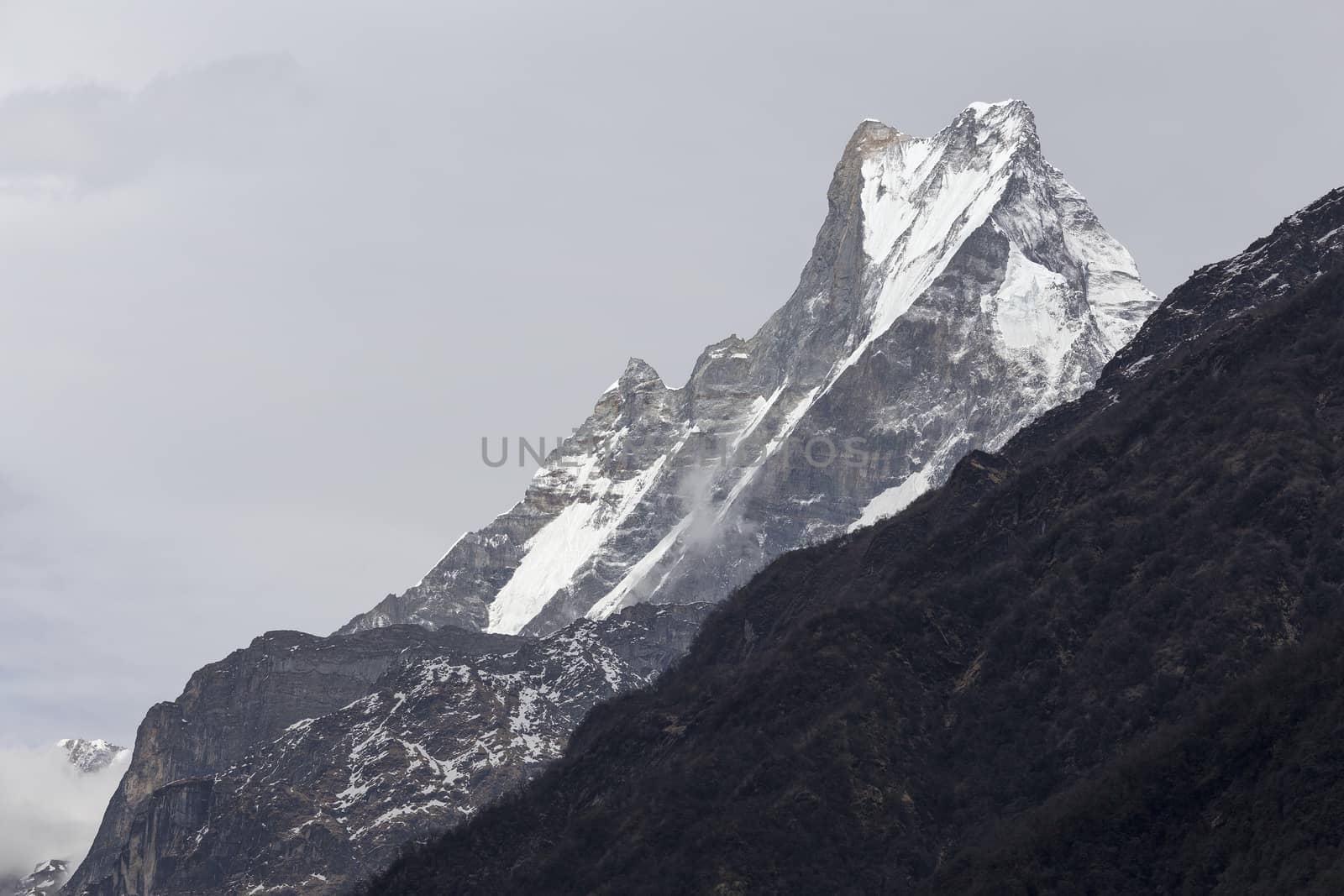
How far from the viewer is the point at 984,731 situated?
18400cm

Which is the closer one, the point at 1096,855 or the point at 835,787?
the point at 1096,855

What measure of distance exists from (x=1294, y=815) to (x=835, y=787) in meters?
49.0

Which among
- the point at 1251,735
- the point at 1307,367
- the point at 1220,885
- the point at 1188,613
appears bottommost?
the point at 1220,885

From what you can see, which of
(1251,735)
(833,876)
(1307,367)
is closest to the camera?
(1251,735)

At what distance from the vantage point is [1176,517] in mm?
189250

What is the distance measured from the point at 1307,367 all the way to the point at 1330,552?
30.0 metres

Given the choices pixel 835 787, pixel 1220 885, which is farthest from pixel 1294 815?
pixel 835 787

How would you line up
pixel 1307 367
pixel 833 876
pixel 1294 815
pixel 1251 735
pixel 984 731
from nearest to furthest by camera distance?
pixel 1294 815 → pixel 1251 735 → pixel 833 876 → pixel 984 731 → pixel 1307 367

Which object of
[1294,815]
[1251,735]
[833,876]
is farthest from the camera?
[833,876]

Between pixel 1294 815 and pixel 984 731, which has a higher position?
pixel 984 731

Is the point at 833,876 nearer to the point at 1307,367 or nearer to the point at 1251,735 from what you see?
the point at 1251,735

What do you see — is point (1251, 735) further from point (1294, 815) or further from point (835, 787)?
point (835, 787)

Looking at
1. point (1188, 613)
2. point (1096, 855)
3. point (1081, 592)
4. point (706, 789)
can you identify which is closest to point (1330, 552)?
point (1188, 613)

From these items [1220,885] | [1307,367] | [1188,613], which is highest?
[1307,367]
